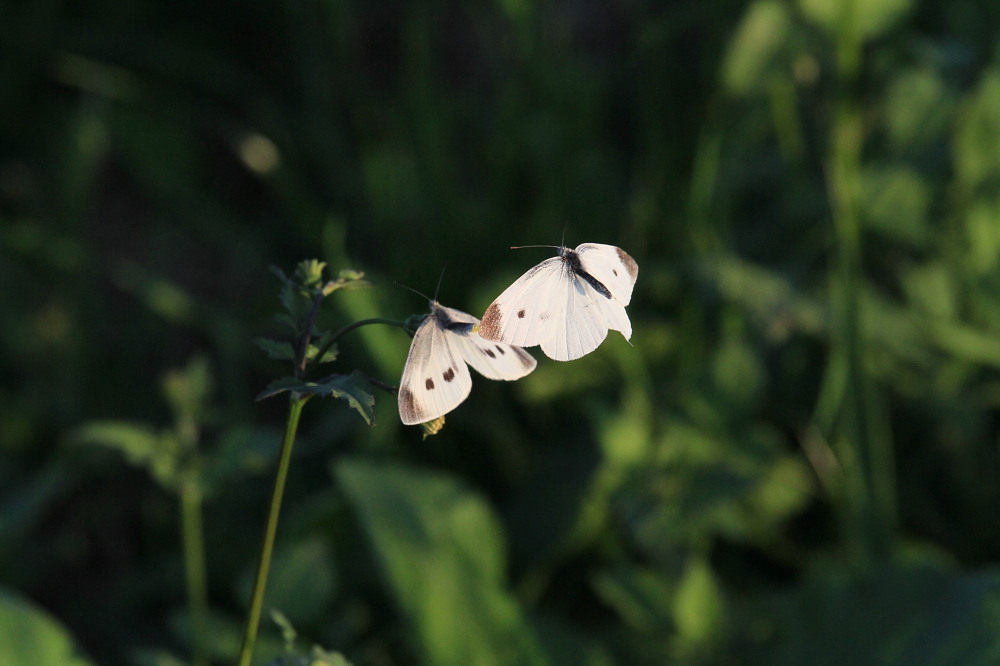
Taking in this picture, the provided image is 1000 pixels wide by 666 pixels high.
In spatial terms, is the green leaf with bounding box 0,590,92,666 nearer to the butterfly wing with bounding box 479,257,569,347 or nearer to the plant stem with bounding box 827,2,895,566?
the butterfly wing with bounding box 479,257,569,347

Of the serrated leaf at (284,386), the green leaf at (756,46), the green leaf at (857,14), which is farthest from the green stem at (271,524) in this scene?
the green leaf at (756,46)

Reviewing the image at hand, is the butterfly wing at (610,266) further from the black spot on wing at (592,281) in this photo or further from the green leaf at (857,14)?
the green leaf at (857,14)

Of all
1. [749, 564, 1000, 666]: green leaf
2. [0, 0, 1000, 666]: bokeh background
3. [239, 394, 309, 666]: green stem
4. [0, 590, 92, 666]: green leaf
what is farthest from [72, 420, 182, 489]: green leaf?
[749, 564, 1000, 666]: green leaf

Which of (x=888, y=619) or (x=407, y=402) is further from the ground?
(x=888, y=619)

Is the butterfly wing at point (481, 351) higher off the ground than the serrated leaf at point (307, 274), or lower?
lower

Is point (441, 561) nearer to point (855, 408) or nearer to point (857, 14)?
point (855, 408)

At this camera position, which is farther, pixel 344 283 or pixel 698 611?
pixel 698 611

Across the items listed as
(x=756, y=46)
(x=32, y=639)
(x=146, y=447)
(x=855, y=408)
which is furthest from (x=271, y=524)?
(x=756, y=46)
